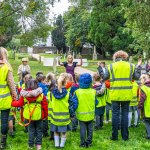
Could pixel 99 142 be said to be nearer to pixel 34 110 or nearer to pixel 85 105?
pixel 85 105

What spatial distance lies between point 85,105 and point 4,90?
1.70 m

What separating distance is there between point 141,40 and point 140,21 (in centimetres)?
276

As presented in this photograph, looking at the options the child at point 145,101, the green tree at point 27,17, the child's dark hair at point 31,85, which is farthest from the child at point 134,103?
the green tree at point 27,17

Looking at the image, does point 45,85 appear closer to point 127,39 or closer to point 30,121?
point 30,121

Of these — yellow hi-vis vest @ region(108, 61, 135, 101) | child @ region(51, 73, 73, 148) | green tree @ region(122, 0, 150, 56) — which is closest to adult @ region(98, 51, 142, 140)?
yellow hi-vis vest @ region(108, 61, 135, 101)

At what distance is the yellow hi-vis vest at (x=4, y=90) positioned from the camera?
6.73m

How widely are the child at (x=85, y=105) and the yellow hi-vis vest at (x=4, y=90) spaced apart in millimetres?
1380

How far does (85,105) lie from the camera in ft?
24.1

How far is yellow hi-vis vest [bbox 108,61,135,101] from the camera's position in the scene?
7652 mm

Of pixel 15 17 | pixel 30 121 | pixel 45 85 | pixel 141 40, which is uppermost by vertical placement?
pixel 15 17

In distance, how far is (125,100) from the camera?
7.67m

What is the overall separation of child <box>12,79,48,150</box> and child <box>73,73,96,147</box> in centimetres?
69

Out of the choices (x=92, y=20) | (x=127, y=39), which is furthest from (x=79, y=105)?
(x=92, y=20)

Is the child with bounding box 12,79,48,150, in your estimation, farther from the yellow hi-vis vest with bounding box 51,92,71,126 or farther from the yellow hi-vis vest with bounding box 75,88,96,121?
the yellow hi-vis vest with bounding box 75,88,96,121
